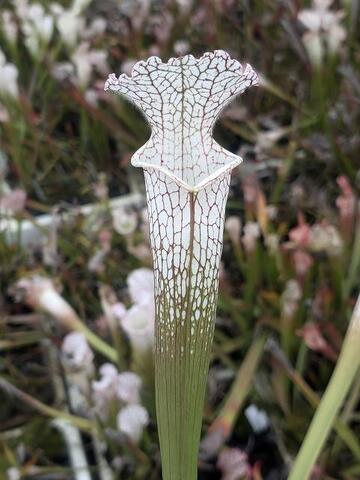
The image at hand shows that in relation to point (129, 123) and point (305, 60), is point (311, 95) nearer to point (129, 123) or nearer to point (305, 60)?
point (305, 60)

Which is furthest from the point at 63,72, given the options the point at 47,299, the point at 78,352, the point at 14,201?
the point at 78,352

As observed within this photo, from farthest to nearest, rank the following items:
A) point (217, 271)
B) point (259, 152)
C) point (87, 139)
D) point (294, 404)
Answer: point (87, 139) < point (259, 152) < point (294, 404) < point (217, 271)

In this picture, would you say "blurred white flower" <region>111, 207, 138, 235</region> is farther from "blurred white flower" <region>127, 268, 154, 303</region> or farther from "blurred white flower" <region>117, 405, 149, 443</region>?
"blurred white flower" <region>117, 405, 149, 443</region>

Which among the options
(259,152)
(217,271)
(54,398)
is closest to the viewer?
(217,271)

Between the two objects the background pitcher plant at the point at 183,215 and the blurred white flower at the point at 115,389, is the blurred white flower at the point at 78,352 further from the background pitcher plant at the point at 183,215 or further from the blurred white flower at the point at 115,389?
the background pitcher plant at the point at 183,215

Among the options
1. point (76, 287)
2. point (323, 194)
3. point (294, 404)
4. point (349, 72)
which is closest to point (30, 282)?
point (76, 287)

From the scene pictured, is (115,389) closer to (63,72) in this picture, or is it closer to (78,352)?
(78,352)

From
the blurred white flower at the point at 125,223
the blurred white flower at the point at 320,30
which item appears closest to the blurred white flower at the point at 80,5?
the blurred white flower at the point at 320,30
